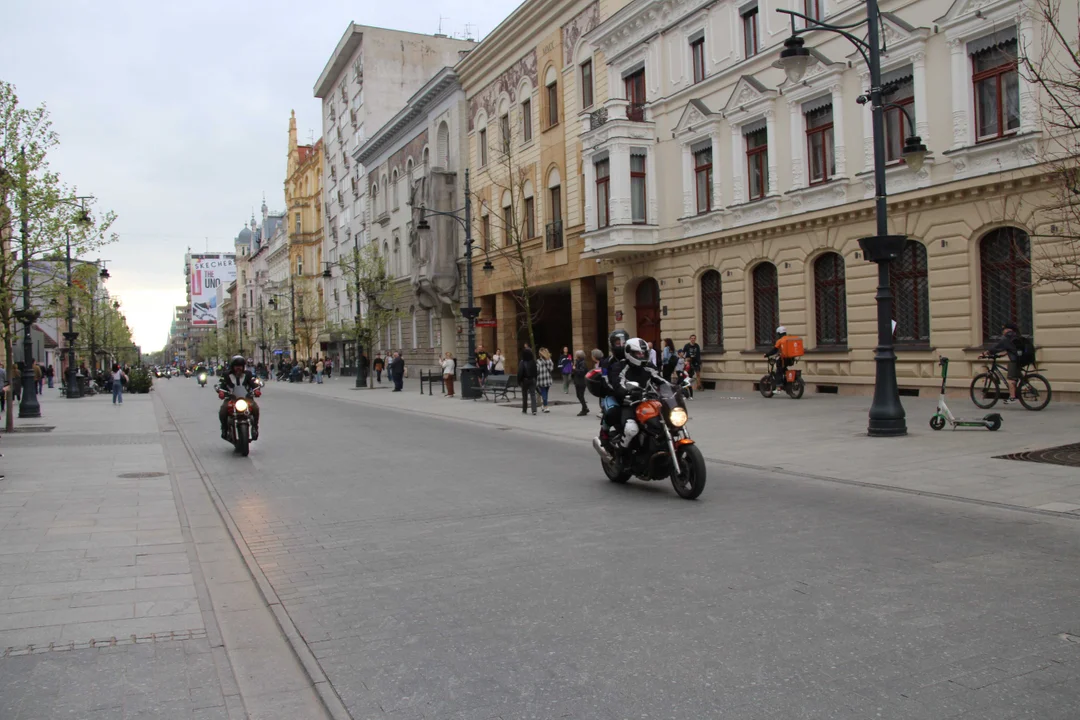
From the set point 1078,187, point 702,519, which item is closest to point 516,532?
point 702,519

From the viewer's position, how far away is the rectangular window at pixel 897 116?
67.3 feet

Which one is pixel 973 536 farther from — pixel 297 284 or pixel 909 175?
pixel 297 284

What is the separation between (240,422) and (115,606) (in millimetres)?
8732

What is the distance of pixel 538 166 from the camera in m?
37.0

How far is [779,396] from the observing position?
23016 millimetres

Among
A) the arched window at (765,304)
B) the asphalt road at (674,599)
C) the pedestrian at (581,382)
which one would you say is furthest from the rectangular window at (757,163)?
the asphalt road at (674,599)

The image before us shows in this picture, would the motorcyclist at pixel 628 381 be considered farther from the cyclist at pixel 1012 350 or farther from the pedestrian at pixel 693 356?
the pedestrian at pixel 693 356

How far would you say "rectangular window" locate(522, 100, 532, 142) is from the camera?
3797cm

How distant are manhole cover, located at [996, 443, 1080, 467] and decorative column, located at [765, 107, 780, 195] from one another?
14.3m

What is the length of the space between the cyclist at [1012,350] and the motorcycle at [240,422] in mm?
12688

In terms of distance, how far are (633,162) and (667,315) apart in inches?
201

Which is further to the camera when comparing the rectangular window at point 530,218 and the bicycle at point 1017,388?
the rectangular window at point 530,218

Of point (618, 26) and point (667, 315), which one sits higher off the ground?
point (618, 26)

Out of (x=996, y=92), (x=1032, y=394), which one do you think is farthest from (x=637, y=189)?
(x=1032, y=394)
